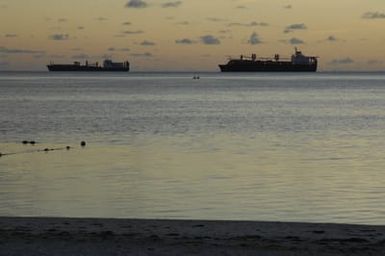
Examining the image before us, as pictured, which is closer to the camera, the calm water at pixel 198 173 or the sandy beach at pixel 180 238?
the sandy beach at pixel 180 238

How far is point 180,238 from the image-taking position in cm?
1184

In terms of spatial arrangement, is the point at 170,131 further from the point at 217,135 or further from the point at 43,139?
the point at 43,139

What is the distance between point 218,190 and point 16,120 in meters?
38.5

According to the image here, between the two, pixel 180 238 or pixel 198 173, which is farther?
pixel 198 173

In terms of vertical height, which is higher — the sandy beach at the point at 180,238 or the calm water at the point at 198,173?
the sandy beach at the point at 180,238

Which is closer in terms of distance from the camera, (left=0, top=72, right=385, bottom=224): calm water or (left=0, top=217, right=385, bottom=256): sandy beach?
(left=0, top=217, right=385, bottom=256): sandy beach

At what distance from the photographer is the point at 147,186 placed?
72.1 ft

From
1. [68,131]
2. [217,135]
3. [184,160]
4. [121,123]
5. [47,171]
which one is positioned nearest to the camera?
[47,171]

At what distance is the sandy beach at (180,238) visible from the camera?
10688 millimetres

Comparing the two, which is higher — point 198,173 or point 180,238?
point 180,238

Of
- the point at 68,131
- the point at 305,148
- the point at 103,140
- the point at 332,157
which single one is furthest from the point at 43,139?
the point at 332,157

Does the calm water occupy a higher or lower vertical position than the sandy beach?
lower

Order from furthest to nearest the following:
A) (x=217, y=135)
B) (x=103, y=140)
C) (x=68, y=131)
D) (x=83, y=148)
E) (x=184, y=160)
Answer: (x=68, y=131), (x=217, y=135), (x=103, y=140), (x=83, y=148), (x=184, y=160)

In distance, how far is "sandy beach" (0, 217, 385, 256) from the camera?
10.7 meters
